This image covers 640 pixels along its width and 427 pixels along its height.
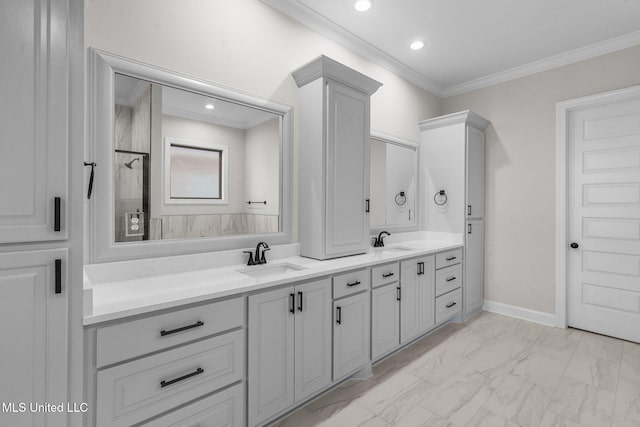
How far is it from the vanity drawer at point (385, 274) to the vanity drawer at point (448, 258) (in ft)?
2.38

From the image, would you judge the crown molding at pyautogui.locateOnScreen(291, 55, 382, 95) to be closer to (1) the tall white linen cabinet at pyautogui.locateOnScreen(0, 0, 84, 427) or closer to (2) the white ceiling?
(2) the white ceiling

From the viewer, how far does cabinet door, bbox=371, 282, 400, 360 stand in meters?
2.31

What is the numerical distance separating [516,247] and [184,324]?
358cm

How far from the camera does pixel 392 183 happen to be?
3.38 metres

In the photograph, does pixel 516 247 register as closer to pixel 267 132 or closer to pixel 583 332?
pixel 583 332

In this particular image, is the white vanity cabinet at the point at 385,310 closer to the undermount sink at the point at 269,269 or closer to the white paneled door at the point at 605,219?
the undermount sink at the point at 269,269

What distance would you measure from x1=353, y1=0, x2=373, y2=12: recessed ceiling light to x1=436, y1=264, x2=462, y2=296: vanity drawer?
7.89ft

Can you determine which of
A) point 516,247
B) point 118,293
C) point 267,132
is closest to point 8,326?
point 118,293

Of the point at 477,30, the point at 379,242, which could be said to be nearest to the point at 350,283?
the point at 379,242

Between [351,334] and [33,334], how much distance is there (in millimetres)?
1665

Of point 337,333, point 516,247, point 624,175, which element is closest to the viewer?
point 337,333

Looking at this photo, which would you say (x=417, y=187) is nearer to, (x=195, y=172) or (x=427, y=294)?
(x=427, y=294)

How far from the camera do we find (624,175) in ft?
9.49

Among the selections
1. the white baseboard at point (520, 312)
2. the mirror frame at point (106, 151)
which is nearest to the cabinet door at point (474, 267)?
the white baseboard at point (520, 312)
